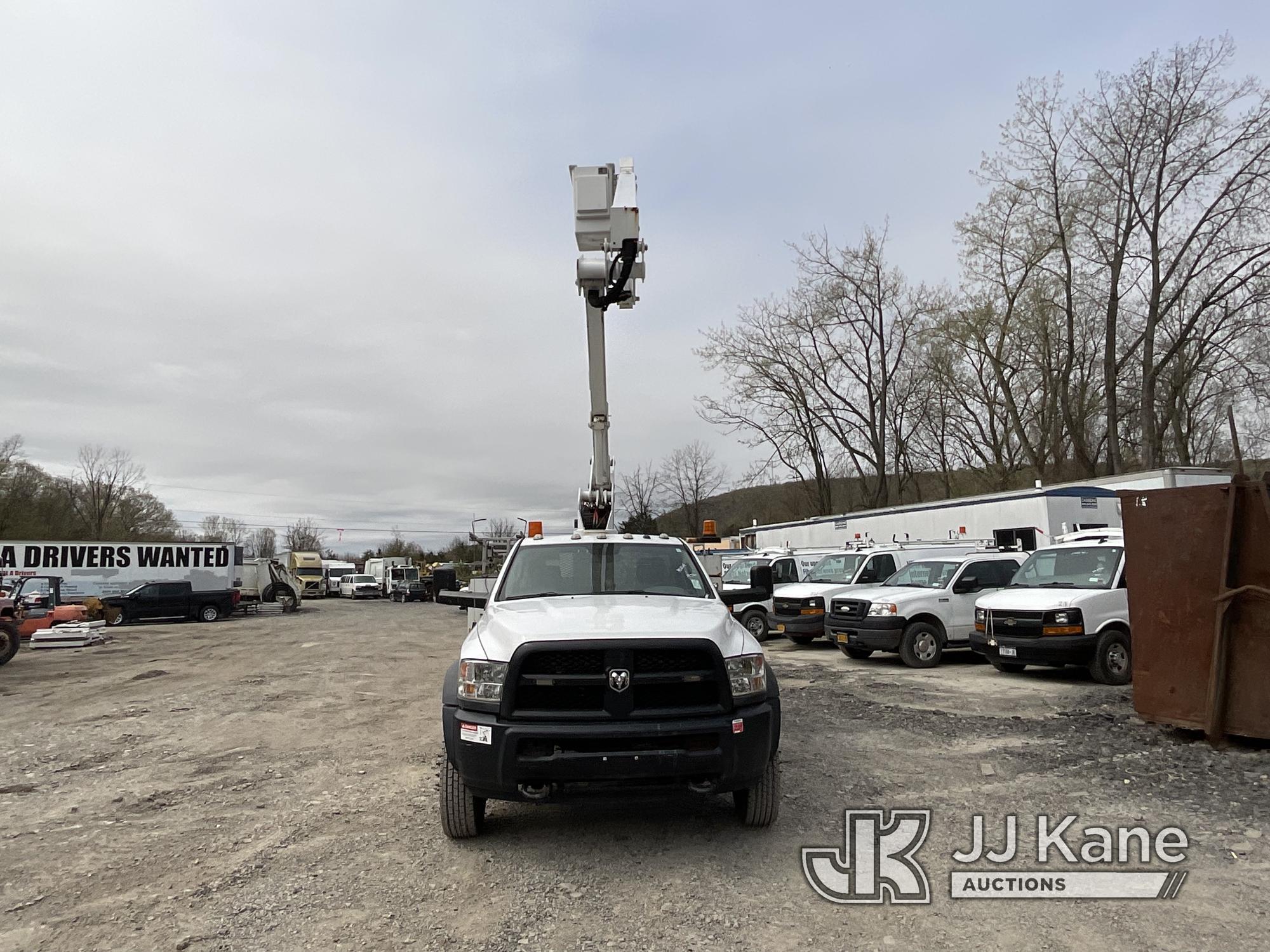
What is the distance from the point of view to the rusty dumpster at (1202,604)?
20.8ft

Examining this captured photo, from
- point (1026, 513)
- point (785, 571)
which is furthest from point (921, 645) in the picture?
point (1026, 513)

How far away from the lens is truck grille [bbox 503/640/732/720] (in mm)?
4430

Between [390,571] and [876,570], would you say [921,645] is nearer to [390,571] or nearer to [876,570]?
[876,570]

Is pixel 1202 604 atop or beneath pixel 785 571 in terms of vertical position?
beneath

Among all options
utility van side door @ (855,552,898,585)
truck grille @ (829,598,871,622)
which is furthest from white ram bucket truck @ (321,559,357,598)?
truck grille @ (829,598,871,622)

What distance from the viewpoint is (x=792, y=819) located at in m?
5.14

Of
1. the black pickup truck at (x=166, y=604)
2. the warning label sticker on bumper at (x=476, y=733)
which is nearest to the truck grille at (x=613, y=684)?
the warning label sticker on bumper at (x=476, y=733)

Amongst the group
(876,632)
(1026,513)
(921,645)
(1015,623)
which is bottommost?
(921,645)

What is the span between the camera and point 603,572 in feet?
19.6

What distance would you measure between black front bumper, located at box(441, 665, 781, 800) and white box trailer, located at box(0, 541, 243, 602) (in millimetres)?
33030

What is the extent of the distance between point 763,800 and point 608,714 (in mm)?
1175

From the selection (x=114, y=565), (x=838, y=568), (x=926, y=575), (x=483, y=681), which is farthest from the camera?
(x=114, y=565)

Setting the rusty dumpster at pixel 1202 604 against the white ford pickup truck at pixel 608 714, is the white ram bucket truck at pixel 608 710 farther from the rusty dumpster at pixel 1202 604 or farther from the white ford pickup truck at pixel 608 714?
the rusty dumpster at pixel 1202 604

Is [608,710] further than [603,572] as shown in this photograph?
No
